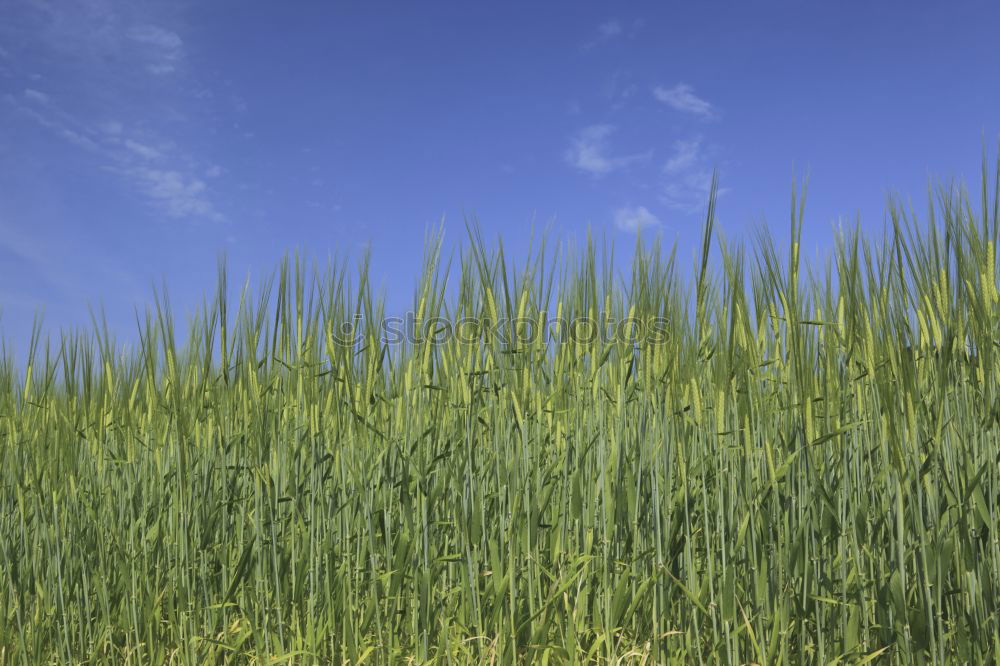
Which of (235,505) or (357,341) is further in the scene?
(235,505)

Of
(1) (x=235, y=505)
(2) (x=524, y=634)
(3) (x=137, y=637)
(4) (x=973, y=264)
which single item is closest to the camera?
(4) (x=973, y=264)

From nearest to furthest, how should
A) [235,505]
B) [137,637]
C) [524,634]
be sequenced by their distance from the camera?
[524,634]
[137,637]
[235,505]

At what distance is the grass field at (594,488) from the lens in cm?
154

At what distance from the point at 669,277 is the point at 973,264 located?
0.66 metres

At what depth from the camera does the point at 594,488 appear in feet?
5.83

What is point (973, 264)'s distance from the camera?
1.62 metres

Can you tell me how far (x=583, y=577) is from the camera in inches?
66.7

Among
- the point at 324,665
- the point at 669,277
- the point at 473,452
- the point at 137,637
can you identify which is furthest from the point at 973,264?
the point at 137,637

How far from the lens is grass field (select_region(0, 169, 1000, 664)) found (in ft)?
5.04

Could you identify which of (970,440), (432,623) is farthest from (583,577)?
(970,440)

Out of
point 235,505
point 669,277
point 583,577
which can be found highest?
point 669,277

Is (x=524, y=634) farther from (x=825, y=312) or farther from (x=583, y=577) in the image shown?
(x=825, y=312)

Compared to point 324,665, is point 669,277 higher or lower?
higher

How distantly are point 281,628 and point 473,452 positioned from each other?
0.64m
